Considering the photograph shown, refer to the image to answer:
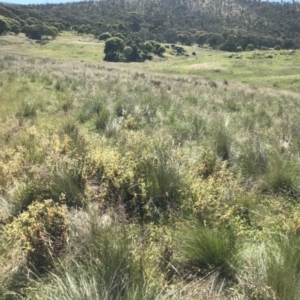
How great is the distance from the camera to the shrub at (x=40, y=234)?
340 centimetres

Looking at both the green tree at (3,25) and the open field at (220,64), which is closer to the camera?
the open field at (220,64)

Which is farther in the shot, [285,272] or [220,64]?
[220,64]

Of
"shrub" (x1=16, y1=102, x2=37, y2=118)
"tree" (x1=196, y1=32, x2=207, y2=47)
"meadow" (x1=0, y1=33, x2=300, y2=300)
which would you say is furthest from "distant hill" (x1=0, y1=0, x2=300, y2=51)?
"meadow" (x1=0, y1=33, x2=300, y2=300)

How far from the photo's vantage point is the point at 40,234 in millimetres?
3465

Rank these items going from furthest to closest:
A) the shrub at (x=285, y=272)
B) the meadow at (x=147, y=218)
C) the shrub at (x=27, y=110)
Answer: the shrub at (x=27, y=110) < the meadow at (x=147, y=218) < the shrub at (x=285, y=272)

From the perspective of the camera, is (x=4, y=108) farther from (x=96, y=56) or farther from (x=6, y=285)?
(x=96, y=56)

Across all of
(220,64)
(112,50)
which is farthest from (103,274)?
(112,50)

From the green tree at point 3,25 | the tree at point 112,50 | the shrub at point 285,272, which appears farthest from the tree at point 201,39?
the shrub at point 285,272

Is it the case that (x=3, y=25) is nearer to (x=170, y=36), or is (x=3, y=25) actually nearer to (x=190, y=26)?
(x=170, y=36)

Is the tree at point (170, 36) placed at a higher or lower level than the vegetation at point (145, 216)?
lower

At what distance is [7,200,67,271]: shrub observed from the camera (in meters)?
3.40

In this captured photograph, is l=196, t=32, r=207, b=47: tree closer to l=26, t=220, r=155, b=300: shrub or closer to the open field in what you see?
A: the open field

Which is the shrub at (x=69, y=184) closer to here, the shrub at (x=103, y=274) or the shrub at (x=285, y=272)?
the shrub at (x=103, y=274)

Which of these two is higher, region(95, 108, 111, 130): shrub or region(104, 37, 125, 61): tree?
region(95, 108, 111, 130): shrub
